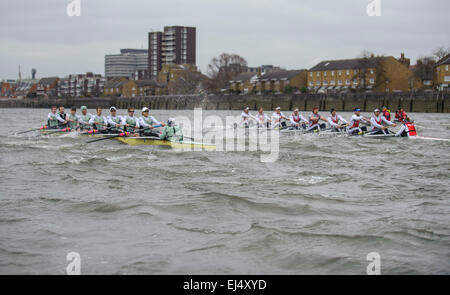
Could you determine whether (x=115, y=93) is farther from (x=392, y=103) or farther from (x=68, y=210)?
(x=68, y=210)

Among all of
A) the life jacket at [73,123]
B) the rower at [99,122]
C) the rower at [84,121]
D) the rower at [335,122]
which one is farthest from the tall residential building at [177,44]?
the rower at [99,122]

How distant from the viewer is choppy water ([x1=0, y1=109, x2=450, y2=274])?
6846mm

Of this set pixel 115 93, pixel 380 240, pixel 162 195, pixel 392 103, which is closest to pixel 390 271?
pixel 380 240

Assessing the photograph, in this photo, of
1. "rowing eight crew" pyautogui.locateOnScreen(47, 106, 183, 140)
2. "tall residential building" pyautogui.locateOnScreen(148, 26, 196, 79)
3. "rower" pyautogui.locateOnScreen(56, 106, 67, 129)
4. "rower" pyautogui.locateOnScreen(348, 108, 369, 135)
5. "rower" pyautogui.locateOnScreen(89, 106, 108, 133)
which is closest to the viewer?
"rowing eight crew" pyautogui.locateOnScreen(47, 106, 183, 140)

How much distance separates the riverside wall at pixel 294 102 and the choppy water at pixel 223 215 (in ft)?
141

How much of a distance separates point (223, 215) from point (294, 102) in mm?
65927

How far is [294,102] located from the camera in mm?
73938

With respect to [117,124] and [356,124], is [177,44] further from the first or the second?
[117,124]

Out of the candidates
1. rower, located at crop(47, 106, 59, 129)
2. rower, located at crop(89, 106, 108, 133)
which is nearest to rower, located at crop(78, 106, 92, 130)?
rower, located at crop(89, 106, 108, 133)

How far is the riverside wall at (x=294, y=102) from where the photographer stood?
185 feet

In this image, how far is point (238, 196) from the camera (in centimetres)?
1074

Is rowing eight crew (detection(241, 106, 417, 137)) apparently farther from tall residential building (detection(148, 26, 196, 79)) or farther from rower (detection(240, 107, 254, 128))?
tall residential building (detection(148, 26, 196, 79))

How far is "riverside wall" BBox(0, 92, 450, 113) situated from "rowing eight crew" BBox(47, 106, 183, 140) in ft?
143

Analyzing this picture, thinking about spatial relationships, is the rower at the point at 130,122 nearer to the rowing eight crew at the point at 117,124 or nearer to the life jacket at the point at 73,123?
the rowing eight crew at the point at 117,124
